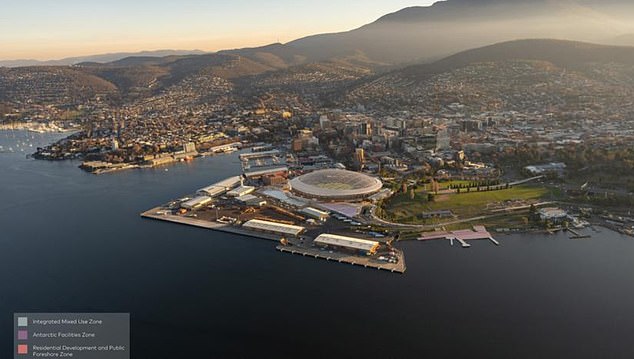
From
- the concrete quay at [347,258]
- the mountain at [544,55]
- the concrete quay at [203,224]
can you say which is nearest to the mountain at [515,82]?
the mountain at [544,55]

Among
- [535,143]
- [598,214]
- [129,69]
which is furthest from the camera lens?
[129,69]

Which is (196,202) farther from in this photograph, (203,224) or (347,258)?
(347,258)

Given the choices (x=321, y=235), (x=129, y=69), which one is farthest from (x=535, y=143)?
(x=129, y=69)

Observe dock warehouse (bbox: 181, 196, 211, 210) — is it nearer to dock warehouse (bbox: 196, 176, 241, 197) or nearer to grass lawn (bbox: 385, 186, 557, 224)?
dock warehouse (bbox: 196, 176, 241, 197)

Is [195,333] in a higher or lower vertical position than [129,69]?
lower

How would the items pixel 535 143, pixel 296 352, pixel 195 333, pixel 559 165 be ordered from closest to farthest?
1. pixel 296 352
2. pixel 195 333
3. pixel 559 165
4. pixel 535 143

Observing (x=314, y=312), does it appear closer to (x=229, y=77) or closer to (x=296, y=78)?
(x=296, y=78)

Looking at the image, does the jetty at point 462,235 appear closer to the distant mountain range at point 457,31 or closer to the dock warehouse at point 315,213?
the dock warehouse at point 315,213
